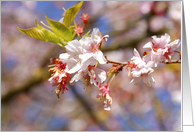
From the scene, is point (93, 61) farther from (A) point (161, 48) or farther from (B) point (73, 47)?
(A) point (161, 48)

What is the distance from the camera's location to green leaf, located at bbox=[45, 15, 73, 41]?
0.60 metres

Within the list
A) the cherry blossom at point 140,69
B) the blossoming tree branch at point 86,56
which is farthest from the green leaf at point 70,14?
the cherry blossom at point 140,69

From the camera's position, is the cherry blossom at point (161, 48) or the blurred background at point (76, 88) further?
the blurred background at point (76, 88)

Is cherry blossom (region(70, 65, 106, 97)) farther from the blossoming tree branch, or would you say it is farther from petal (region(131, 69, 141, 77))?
petal (region(131, 69, 141, 77))

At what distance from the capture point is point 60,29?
62 centimetres

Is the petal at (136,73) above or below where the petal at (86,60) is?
below

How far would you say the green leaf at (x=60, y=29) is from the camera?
600mm

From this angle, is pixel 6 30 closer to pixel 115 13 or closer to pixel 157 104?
pixel 115 13

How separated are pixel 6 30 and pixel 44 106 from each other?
187cm

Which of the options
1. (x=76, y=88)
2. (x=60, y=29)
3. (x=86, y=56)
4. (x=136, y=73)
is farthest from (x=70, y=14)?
(x=76, y=88)

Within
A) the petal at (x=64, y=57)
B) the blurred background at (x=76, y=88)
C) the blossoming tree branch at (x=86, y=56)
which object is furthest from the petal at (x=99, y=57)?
the blurred background at (x=76, y=88)

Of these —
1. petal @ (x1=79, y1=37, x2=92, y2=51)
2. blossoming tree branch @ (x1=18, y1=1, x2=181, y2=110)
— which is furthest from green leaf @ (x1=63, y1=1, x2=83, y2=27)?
petal @ (x1=79, y1=37, x2=92, y2=51)

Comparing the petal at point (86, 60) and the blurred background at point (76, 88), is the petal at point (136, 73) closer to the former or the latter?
the petal at point (86, 60)

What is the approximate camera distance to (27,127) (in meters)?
3.98
